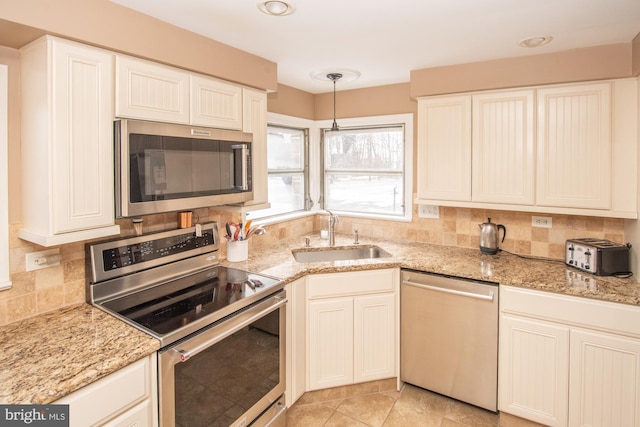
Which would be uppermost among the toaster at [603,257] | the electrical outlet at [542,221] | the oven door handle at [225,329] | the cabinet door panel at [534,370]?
the electrical outlet at [542,221]

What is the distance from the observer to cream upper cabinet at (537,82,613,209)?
2.25 meters

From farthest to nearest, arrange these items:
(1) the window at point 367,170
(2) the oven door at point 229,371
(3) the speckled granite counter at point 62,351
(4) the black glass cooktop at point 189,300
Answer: (1) the window at point 367,170 < (4) the black glass cooktop at point 189,300 < (2) the oven door at point 229,371 < (3) the speckled granite counter at point 62,351

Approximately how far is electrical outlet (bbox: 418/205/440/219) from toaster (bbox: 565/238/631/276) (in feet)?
3.32

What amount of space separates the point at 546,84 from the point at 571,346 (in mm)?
1574

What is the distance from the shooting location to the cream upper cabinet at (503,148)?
2.46 metres

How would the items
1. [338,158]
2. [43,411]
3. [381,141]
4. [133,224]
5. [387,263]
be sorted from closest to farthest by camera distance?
[43,411] → [133,224] → [387,263] → [381,141] → [338,158]

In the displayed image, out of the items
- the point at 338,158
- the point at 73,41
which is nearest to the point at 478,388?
the point at 338,158

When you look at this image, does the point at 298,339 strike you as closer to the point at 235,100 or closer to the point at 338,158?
the point at 235,100

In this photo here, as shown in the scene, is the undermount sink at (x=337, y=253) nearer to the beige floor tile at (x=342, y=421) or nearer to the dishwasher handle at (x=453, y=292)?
the dishwasher handle at (x=453, y=292)

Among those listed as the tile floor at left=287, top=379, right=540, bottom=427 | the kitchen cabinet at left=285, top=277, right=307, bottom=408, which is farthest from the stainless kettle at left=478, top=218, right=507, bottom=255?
the kitchen cabinet at left=285, top=277, right=307, bottom=408

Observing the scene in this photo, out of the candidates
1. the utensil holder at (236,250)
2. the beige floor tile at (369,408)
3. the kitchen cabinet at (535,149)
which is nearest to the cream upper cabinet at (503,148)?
the kitchen cabinet at (535,149)

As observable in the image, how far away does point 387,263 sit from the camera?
253cm

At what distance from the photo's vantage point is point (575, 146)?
2.32m

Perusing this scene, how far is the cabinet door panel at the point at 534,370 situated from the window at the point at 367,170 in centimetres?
133
